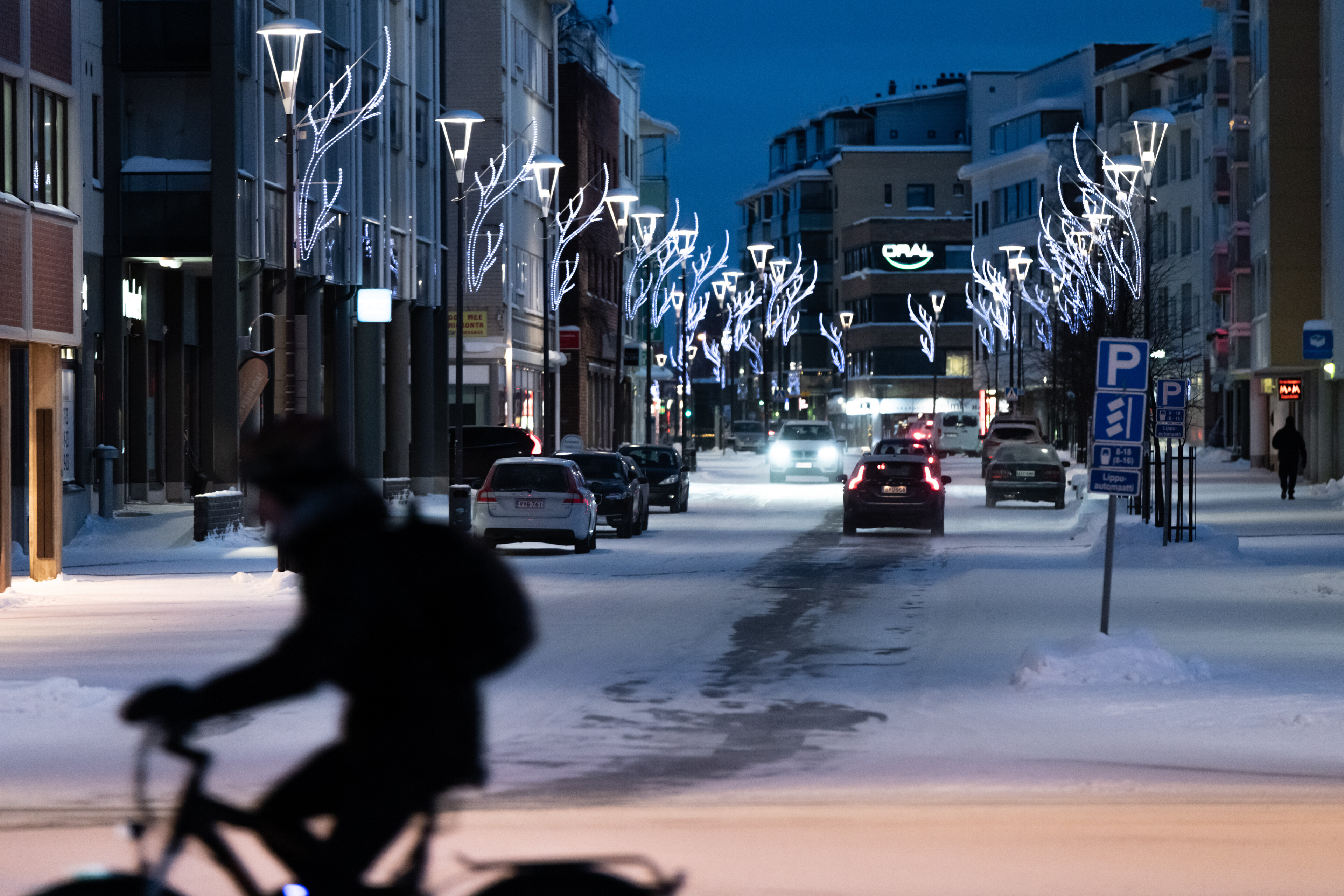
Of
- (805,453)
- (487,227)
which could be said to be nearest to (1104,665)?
(805,453)

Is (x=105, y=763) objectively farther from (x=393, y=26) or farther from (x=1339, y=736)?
(x=393, y=26)

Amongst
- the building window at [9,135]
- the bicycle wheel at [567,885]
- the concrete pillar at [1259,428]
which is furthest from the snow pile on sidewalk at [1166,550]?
the concrete pillar at [1259,428]

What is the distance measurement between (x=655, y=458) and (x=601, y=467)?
932 centimetres

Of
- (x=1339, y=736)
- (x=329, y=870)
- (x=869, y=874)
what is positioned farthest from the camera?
(x=1339, y=736)

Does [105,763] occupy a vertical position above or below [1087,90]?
below

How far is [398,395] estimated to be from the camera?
2082 inches

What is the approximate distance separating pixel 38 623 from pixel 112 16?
20.7 m

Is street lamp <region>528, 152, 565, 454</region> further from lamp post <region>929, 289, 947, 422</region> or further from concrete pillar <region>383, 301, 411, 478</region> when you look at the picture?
lamp post <region>929, 289, 947, 422</region>

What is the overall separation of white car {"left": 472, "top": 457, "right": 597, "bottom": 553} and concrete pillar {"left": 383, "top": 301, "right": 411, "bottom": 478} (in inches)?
855

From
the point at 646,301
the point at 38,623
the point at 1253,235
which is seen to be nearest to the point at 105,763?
the point at 38,623

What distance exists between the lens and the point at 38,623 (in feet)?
65.9

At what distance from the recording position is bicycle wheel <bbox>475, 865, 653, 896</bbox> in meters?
4.98

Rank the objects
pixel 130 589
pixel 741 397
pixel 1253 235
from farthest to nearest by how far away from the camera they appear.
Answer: pixel 741 397, pixel 1253 235, pixel 130 589

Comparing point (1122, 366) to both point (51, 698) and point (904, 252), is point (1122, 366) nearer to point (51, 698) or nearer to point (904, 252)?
point (51, 698)
